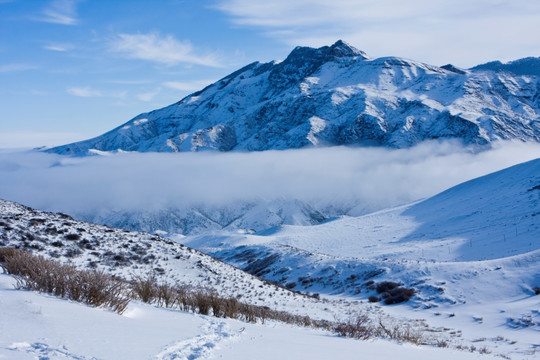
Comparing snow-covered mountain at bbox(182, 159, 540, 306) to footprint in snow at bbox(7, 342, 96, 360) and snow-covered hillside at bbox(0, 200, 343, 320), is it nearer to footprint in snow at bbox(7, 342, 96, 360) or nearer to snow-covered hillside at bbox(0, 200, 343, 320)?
snow-covered hillside at bbox(0, 200, 343, 320)

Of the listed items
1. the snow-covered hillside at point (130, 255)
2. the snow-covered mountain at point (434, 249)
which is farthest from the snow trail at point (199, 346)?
the snow-covered mountain at point (434, 249)

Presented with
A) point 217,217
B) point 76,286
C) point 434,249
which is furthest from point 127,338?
point 217,217

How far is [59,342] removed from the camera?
→ 151 inches

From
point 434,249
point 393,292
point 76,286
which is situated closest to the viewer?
point 76,286

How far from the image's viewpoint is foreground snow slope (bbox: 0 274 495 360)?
147 inches

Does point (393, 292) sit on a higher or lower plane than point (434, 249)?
lower

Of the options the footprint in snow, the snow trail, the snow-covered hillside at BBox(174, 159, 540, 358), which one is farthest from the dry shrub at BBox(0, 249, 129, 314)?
the snow-covered hillside at BBox(174, 159, 540, 358)

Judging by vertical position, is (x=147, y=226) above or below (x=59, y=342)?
below

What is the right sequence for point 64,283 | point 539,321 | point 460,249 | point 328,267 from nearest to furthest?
point 64,283 < point 539,321 < point 328,267 < point 460,249

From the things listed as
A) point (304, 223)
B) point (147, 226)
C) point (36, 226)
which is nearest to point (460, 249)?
point (36, 226)

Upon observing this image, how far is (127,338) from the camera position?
4.26 m

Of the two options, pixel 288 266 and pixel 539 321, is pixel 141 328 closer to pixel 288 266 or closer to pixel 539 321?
pixel 539 321

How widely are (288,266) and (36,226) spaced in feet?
91.9

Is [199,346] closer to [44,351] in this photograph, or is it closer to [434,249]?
[44,351]
